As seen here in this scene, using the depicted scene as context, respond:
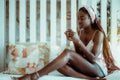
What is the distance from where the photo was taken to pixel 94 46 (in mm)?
2047

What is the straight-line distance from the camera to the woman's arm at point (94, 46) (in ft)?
6.44

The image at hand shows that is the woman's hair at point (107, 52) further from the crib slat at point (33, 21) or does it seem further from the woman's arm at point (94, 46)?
the crib slat at point (33, 21)

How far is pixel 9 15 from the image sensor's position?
2.67 m

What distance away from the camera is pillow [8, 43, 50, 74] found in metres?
2.32

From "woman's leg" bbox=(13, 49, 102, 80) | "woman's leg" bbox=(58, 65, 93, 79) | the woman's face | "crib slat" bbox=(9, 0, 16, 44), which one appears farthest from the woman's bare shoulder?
"crib slat" bbox=(9, 0, 16, 44)

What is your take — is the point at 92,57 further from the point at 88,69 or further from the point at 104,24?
the point at 104,24

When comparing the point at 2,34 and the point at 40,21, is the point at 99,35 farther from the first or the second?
the point at 2,34

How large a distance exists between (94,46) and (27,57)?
2.28 ft

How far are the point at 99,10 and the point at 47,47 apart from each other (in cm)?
69

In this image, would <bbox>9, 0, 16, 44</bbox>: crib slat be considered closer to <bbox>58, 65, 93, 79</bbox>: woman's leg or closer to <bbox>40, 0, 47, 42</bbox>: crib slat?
<bbox>40, 0, 47, 42</bbox>: crib slat

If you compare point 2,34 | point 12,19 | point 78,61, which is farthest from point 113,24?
point 2,34

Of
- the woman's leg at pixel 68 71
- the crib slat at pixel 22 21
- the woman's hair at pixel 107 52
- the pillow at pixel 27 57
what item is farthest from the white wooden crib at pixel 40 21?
the woman's leg at pixel 68 71

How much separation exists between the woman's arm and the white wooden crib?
0.48 m

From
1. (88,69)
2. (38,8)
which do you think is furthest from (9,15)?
(88,69)
